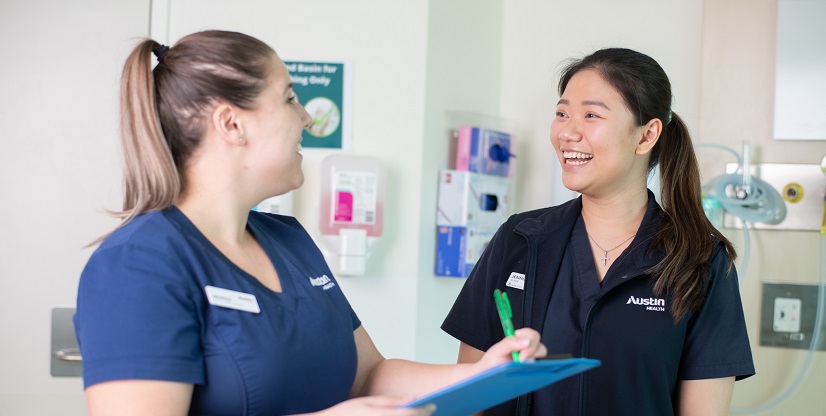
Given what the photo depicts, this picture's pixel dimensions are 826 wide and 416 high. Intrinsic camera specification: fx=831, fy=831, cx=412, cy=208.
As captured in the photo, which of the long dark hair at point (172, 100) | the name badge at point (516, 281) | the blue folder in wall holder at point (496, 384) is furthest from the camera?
the name badge at point (516, 281)

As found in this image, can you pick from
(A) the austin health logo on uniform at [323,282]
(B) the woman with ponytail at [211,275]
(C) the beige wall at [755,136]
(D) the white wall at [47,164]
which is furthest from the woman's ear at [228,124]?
(C) the beige wall at [755,136]

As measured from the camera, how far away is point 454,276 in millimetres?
2529

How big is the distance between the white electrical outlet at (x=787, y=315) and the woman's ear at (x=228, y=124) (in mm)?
1864

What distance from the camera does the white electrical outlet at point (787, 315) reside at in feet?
7.99

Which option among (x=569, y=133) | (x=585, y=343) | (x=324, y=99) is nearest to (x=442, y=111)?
(x=324, y=99)

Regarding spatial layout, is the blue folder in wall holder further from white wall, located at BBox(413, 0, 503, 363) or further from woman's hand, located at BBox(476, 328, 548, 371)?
white wall, located at BBox(413, 0, 503, 363)

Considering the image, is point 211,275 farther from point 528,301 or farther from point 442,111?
point 442,111

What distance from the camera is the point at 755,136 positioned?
8.12 ft

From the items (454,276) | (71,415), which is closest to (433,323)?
(454,276)

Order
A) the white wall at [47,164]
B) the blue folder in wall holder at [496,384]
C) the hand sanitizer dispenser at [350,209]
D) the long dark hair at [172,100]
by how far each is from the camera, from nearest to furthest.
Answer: the blue folder in wall holder at [496,384] → the long dark hair at [172,100] → the white wall at [47,164] → the hand sanitizer dispenser at [350,209]

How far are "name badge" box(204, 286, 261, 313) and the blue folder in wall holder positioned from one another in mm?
258

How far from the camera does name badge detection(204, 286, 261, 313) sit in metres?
1.08

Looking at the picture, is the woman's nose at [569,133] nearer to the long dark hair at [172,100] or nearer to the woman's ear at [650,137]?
the woman's ear at [650,137]

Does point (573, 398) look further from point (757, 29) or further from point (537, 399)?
point (757, 29)
